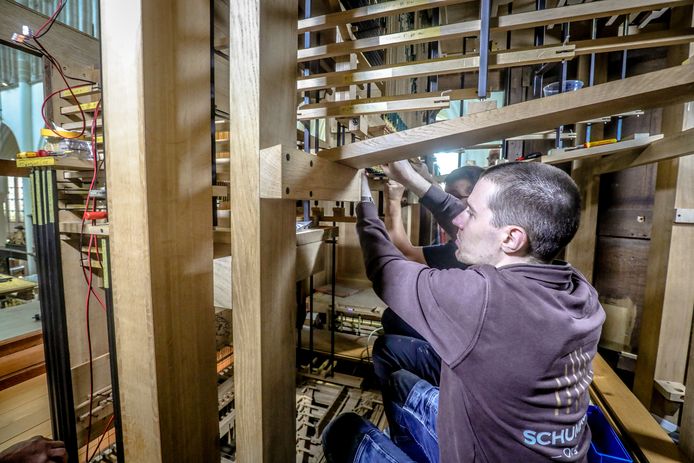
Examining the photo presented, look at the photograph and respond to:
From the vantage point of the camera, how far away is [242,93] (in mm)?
617

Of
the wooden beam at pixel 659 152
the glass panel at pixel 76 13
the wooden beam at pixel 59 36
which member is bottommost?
the wooden beam at pixel 659 152

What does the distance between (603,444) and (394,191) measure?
1539 mm

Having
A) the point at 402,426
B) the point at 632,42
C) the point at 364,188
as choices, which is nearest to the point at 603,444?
the point at 402,426

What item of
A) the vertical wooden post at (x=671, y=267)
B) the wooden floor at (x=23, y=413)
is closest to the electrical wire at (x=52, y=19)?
the wooden floor at (x=23, y=413)

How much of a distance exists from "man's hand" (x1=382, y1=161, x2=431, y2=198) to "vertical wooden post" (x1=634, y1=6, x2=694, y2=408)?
1.82 meters

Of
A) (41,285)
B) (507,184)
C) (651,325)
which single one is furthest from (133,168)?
(651,325)

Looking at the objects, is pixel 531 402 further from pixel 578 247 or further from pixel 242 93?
pixel 578 247

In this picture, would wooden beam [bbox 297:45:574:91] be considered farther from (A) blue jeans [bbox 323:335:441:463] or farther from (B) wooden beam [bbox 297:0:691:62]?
(A) blue jeans [bbox 323:335:441:463]

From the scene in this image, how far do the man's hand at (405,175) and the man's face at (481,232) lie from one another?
25 cm

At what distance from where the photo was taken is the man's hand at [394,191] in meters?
1.38

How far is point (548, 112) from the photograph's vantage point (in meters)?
0.65

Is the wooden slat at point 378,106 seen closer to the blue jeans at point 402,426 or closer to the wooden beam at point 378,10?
the wooden beam at point 378,10

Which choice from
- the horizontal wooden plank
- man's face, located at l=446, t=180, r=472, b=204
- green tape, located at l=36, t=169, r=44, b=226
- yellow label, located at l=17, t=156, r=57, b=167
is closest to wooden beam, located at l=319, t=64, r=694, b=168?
the horizontal wooden plank

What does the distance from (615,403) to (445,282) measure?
5.96ft
